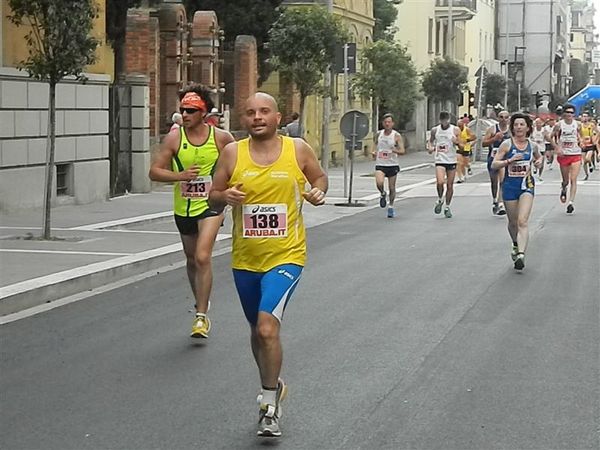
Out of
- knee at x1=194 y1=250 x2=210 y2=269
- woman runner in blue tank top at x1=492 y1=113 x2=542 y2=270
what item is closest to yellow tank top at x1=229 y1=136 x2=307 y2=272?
knee at x1=194 y1=250 x2=210 y2=269

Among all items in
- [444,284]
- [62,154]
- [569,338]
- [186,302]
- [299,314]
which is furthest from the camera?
[62,154]

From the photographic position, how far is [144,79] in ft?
84.3

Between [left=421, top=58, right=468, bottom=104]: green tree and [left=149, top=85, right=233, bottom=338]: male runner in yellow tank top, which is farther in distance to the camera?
[left=421, top=58, right=468, bottom=104]: green tree

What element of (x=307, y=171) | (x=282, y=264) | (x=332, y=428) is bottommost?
(x=332, y=428)

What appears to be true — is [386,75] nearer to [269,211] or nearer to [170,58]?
[170,58]

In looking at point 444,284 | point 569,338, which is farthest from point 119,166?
point 569,338

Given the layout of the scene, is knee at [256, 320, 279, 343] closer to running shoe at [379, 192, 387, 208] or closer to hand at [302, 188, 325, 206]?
hand at [302, 188, 325, 206]

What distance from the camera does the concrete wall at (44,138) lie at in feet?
62.7

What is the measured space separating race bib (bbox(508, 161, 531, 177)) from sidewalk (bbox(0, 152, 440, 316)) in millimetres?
4145

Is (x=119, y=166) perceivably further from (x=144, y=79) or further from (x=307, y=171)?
(x=307, y=171)

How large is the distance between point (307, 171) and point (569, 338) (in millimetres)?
3721

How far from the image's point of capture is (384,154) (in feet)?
73.2

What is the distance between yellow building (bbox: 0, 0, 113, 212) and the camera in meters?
19.1

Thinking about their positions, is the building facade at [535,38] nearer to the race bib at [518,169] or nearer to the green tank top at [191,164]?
the race bib at [518,169]
